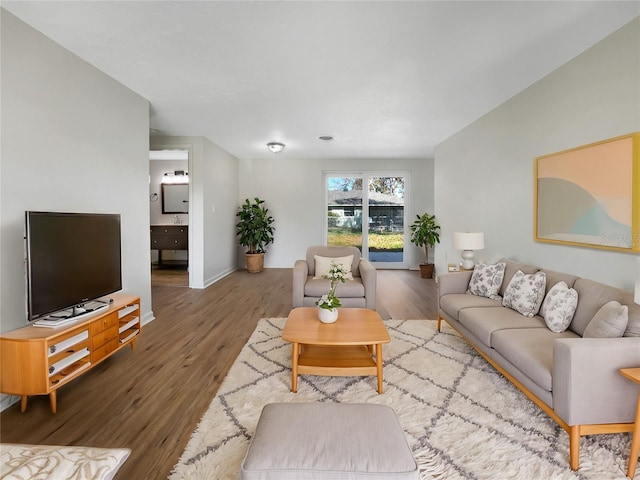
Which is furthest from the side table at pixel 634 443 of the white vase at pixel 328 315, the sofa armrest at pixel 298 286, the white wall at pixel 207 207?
the white wall at pixel 207 207

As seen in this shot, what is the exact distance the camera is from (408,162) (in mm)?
7648

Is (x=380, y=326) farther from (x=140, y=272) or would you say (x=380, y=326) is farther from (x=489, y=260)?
(x=140, y=272)

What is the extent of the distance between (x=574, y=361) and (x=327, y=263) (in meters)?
2.82

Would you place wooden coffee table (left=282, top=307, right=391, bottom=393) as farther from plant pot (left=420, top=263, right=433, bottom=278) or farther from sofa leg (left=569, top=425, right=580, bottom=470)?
plant pot (left=420, top=263, right=433, bottom=278)

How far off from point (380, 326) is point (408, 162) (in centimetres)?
591

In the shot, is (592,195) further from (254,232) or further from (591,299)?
(254,232)

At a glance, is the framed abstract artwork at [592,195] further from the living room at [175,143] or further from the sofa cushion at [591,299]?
the sofa cushion at [591,299]

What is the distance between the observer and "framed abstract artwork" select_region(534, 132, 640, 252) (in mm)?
2232

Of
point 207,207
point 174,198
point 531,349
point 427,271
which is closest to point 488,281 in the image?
point 531,349

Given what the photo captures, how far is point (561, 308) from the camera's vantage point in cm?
232

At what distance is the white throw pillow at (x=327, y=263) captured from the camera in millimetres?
4121

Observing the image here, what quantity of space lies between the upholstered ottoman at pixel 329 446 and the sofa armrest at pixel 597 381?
969mm

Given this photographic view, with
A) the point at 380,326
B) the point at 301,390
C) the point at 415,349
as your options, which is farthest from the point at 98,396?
the point at 415,349

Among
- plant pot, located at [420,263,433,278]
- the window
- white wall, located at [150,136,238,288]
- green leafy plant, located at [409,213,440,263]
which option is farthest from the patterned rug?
the window
